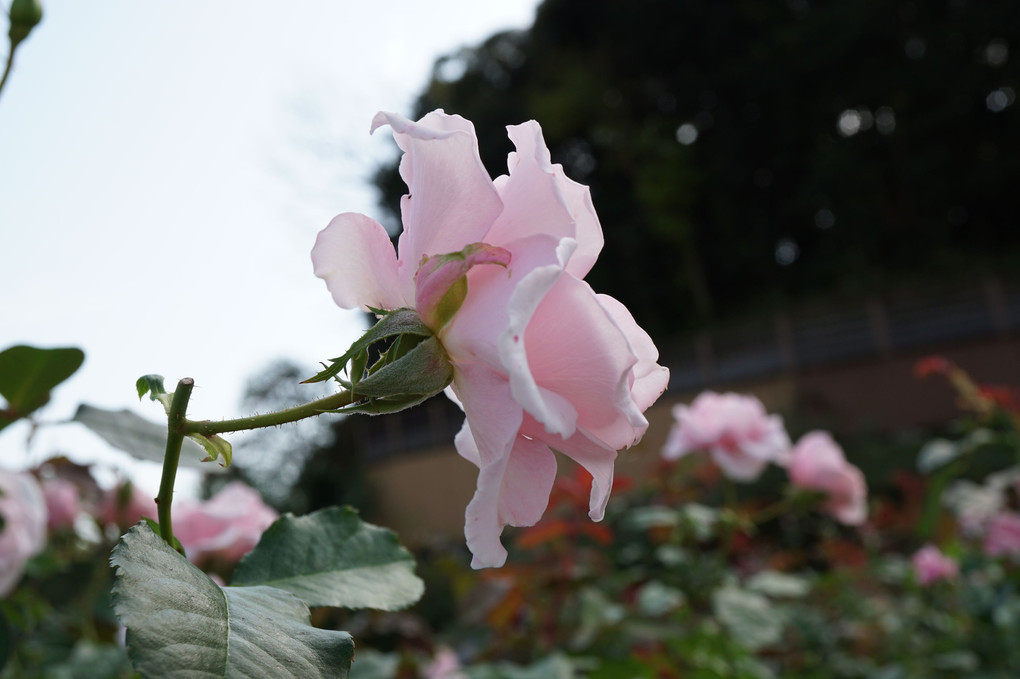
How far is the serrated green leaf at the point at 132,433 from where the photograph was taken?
0.86ft

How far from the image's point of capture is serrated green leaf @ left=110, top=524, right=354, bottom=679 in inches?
5.9

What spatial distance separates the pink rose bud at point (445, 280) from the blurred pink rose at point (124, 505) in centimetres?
48

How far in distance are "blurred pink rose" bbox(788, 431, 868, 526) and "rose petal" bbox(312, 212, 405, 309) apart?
0.89m

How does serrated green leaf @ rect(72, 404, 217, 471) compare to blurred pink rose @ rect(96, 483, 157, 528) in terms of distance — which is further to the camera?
blurred pink rose @ rect(96, 483, 157, 528)

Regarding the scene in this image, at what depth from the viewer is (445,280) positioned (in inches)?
8.5

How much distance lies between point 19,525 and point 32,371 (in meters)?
0.26

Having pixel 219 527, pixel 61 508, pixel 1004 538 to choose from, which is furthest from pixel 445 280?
pixel 1004 538

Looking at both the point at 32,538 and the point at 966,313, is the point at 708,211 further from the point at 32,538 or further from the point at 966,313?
the point at 32,538

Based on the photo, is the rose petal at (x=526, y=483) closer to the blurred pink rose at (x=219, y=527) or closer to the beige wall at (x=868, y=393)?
the blurred pink rose at (x=219, y=527)

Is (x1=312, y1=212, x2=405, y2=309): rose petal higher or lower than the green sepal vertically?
higher

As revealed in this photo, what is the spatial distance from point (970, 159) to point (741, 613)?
8.60 m

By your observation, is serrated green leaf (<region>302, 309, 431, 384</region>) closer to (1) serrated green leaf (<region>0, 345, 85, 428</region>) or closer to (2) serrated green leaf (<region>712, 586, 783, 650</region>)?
(1) serrated green leaf (<region>0, 345, 85, 428</region>)

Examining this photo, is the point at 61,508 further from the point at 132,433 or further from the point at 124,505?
the point at 132,433

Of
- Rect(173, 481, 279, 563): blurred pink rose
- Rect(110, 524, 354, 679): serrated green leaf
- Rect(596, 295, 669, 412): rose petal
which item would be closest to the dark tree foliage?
Rect(173, 481, 279, 563): blurred pink rose
